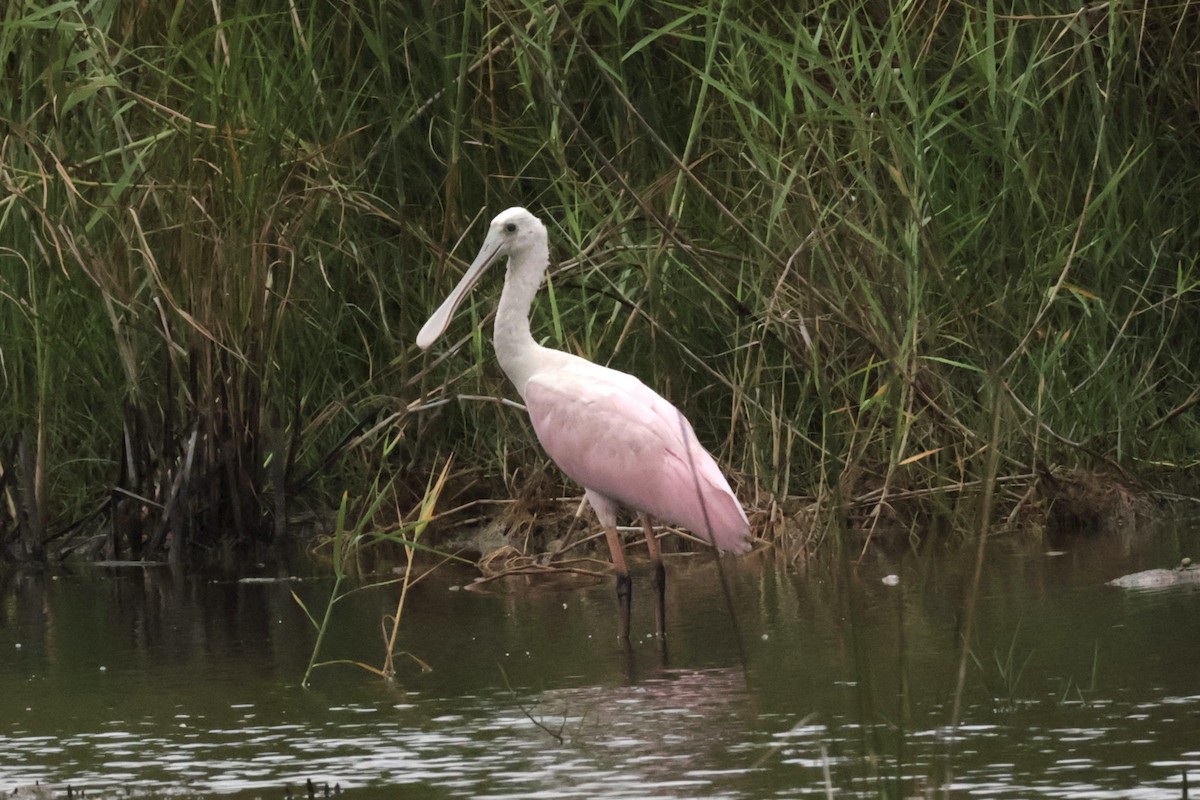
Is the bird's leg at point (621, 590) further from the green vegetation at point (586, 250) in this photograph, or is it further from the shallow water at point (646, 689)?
the green vegetation at point (586, 250)

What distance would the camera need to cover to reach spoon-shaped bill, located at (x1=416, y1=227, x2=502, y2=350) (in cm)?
887

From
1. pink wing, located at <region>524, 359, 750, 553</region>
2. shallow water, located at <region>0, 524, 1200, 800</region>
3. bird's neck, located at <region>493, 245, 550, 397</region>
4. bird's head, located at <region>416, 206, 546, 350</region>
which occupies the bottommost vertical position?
shallow water, located at <region>0, 524, 1200, 800</region>

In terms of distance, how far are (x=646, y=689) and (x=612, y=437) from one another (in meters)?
1.85

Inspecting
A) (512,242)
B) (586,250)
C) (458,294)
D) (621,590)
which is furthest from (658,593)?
(586,250)

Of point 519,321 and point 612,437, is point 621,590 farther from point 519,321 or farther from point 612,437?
point 519,321

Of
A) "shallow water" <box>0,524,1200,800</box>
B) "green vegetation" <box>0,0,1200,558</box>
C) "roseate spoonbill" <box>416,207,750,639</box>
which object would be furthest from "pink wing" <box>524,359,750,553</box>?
"green vegetation" <box>0,0,1200,558</box>

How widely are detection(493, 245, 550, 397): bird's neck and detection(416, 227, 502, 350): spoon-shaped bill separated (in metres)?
0.19

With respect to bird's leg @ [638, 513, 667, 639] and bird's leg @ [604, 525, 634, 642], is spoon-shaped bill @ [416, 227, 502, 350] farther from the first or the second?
bird's leg @ [638, 513, 667, 639]

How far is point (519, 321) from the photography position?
854 cm

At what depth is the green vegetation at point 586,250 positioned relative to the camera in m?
9.26

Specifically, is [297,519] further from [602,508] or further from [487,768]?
[487,768]

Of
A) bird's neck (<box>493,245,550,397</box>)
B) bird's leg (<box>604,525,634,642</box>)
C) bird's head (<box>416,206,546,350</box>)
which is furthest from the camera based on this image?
bird's head (<box>416,206,546,350</box>)

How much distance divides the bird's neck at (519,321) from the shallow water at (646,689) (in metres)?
0.80

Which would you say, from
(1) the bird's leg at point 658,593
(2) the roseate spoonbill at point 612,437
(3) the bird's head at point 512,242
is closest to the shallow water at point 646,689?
(1) the bird's leg at point 658,593
